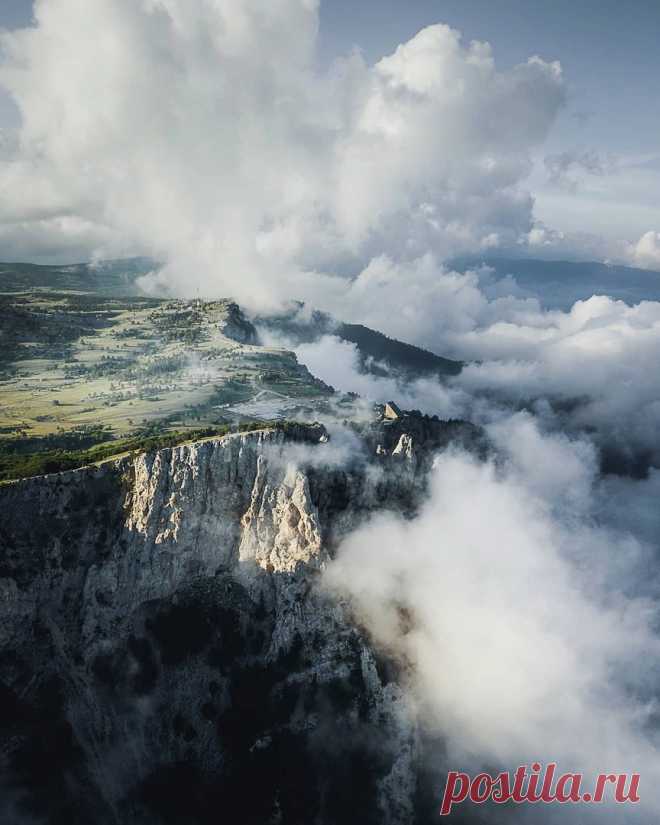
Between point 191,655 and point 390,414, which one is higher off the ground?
point 390,414

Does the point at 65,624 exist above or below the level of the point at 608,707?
above

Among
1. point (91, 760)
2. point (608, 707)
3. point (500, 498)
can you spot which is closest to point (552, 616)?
point (608, 707)

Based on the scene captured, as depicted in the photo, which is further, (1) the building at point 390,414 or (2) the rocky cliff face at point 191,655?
(1) the building at point 390,414

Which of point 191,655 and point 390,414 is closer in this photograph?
point 191,655

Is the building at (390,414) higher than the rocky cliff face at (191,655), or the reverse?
the building at (390,414)

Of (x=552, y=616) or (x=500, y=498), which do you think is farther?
(x=500, y=498)

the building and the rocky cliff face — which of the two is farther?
the building

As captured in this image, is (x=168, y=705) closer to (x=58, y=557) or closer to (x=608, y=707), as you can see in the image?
(x=58, y=557)

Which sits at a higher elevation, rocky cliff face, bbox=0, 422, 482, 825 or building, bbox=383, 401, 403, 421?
building, bbox=383, 401, 403, 421
